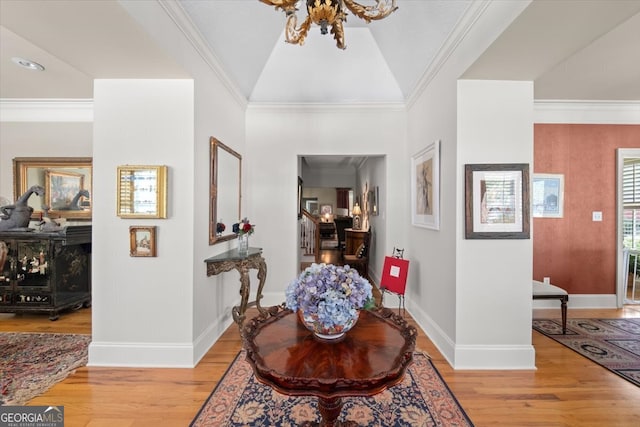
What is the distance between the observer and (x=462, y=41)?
7.84ft

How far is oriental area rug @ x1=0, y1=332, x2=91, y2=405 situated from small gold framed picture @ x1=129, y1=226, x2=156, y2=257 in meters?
1.15

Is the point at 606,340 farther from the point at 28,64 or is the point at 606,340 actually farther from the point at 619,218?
the point at 28,64

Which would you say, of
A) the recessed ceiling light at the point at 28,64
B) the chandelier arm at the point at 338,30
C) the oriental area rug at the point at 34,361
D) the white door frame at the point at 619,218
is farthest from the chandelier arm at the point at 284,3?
the white door frame at the point at 619,218

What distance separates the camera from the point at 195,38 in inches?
97.9

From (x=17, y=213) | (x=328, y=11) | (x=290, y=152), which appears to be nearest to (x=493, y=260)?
(x=328, y=11)

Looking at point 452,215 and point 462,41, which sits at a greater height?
point 462,41

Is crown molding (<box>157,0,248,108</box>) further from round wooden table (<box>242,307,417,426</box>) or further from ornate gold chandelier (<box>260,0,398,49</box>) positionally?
round wooden table (<box>242,307,417,426</box>)

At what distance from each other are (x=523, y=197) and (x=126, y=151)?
11.7 feet

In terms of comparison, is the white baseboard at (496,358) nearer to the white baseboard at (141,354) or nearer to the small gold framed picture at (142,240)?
the white baseboard at (141,354)

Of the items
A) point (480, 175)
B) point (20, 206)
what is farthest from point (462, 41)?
point (20, 206)

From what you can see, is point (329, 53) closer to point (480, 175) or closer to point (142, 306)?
point (480, 175)

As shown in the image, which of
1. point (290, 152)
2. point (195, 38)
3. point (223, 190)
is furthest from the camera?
point (290, 152)
